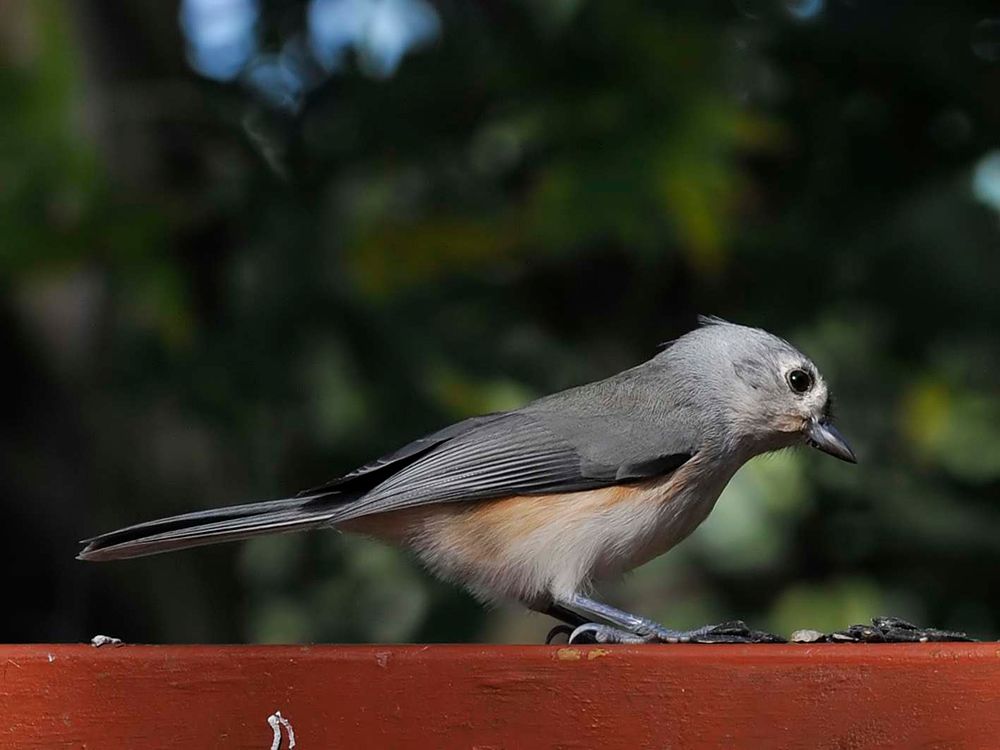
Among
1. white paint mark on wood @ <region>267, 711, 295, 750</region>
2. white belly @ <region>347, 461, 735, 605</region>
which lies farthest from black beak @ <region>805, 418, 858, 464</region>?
white paint mark on wood @ <region>267, 711, 295, 750</region>

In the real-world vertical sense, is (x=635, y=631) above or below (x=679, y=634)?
below

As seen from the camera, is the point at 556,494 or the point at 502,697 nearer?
the point at 502,697

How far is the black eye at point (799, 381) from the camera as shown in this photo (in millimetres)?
3752

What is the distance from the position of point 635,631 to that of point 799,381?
40.0 inches

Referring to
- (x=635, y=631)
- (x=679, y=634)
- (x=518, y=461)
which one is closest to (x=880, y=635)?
(x=679, y=634)

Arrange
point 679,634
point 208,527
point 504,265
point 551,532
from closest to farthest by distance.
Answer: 1. point 679,634
2. point 208,527
3. point 551,532
4. point 504,265

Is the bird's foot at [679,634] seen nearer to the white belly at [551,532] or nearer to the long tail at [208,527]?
the white belly at [551,532]

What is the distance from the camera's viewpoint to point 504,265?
4848 mm

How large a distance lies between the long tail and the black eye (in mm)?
1268

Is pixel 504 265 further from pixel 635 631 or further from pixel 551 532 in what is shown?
pixel 635 631

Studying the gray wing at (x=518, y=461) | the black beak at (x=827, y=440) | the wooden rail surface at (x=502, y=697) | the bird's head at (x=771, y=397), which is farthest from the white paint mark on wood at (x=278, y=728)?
the black beak at (x=827, y=440)

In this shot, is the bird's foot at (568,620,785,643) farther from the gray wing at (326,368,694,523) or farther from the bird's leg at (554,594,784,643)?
the gray wing at (326,368,694,523)

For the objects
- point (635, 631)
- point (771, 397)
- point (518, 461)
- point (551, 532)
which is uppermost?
point (771, 397)

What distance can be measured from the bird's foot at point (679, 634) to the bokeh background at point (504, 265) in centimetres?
152
